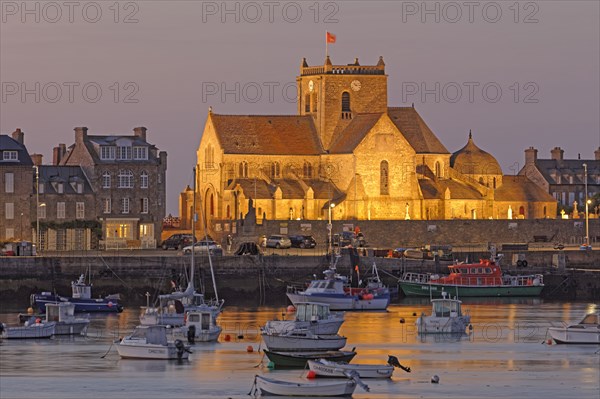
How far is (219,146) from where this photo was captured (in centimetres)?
12312

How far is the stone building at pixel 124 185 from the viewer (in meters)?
105

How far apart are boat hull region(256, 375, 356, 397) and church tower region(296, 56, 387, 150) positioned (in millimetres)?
80172

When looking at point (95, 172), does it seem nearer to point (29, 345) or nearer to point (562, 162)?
point (29, 345)

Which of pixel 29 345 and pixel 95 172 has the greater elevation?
pixel 95 172

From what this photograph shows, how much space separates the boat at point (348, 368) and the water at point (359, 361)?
0.41m

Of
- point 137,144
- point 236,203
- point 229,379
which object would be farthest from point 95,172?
point 229,379

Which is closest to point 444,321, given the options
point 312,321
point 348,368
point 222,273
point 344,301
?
point 312,321

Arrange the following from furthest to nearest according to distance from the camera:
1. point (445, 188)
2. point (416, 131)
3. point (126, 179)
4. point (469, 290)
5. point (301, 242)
Result: point (416, 131)
point (445, 188)
point (126, 179)
point (301, 242)
point (469, 290)

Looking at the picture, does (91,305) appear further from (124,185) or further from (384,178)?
(384,178)

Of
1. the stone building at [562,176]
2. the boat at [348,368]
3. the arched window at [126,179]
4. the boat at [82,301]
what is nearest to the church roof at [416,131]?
the stone building at [562,176]

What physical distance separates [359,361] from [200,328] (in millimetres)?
8167

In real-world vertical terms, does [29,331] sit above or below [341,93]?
below

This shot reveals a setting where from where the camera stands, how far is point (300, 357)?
5238 centimetres

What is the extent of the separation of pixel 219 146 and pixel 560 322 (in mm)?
55276
